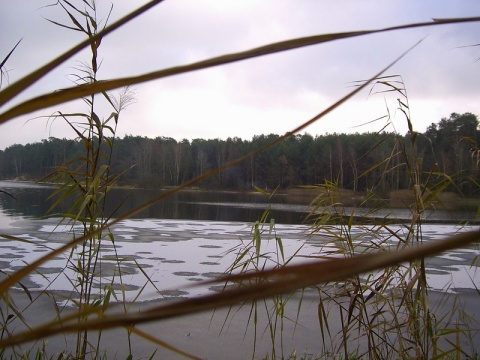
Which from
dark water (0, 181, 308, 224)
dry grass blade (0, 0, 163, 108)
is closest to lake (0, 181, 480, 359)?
dark water (0, 181, 308, 224)

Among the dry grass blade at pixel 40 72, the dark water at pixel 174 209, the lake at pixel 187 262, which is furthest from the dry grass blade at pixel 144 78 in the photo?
the dark water at pixel 174 209

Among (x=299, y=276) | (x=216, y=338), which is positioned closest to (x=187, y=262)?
(x=216, y=338)

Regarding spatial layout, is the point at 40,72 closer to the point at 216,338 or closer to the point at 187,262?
the point at 216,338

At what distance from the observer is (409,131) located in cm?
243

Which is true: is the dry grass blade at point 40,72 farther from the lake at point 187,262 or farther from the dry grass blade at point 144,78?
the lake at point 187,262

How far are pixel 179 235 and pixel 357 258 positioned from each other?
11000 mm

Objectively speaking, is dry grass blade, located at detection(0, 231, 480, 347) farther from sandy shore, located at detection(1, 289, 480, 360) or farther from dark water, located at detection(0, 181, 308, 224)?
dark water, located at detection(0, 181, 308, 224)

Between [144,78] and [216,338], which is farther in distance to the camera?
[216,338]

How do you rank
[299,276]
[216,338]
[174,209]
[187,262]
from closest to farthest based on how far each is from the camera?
[299,276] → [216,338] → [187,262] → [174,209]

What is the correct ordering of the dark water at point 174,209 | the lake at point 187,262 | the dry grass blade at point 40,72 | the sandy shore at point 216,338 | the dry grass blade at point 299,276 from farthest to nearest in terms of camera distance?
the dark water at point 174,209
the lake at point 187,262
the sandy shore at point 216,338
the dry grass blade at point 40,72
the dry grass blade at point 299,276

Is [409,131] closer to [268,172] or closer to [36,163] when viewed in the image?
[268,172]

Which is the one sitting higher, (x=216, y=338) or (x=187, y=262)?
(x=187, y=262)

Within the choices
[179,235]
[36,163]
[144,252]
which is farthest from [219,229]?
[36,163]

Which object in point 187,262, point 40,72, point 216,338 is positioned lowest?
point 216,338
